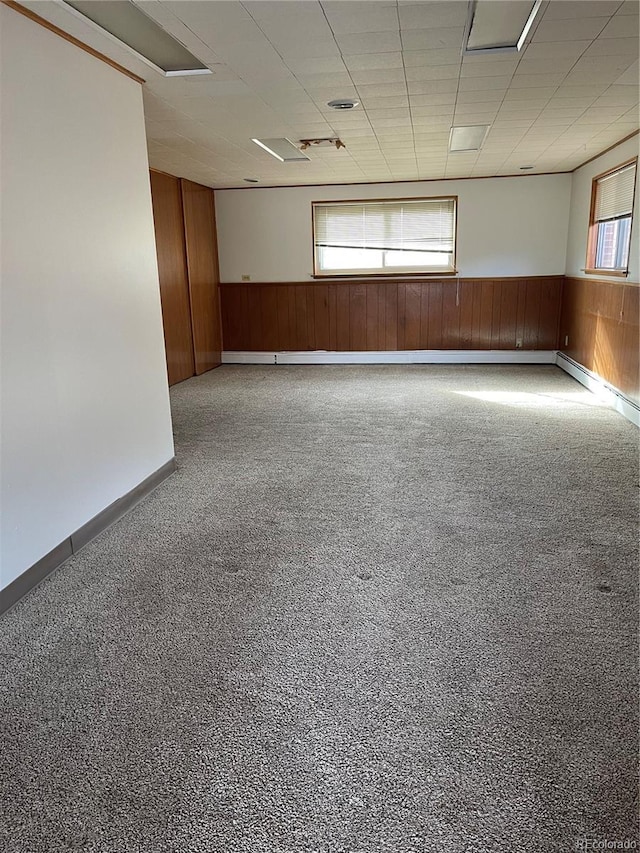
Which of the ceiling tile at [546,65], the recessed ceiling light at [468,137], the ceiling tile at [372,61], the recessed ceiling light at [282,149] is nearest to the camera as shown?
the ceiling tile at [372,61]

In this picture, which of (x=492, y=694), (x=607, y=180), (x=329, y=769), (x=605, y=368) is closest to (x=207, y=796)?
(x=329, y=769)

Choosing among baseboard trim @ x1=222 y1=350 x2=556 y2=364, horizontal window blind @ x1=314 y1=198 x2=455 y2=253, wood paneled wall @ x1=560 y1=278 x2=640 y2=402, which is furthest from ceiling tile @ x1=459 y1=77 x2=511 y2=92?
baseboard trim @ x1=222 y1=350 x2=556 y2=364

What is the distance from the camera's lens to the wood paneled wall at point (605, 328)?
5.21 metres

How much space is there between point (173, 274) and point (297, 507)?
4.55 meters

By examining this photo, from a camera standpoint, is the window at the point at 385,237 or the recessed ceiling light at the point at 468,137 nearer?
the recessed ceiling light at the point at 468,137

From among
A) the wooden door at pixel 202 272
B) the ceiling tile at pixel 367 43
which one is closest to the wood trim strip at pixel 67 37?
the ceiling tile at pixel 367 43

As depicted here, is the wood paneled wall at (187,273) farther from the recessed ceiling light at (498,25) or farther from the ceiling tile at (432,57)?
the recessed ceiling light at (498,25)

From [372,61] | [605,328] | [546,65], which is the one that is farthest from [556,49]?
[605,328]

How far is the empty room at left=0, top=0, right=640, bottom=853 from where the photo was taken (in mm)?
1658

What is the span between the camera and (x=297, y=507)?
3.55m

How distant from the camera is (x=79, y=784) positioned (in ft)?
5.48

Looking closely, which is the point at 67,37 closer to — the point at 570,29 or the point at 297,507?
the point at 570,29

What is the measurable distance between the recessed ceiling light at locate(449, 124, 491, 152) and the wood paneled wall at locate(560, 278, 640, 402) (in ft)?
6.01

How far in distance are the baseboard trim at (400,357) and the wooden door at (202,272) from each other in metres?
0.58
